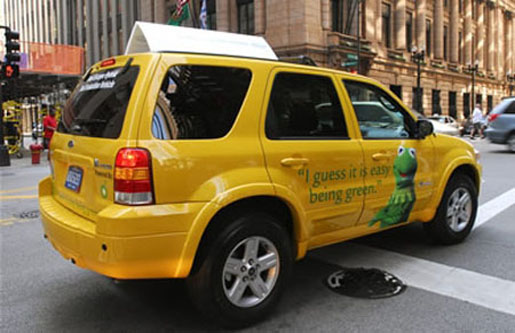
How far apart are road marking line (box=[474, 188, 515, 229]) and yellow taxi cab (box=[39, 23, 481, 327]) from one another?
2.89 meters

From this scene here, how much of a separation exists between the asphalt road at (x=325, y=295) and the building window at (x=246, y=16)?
28.8m

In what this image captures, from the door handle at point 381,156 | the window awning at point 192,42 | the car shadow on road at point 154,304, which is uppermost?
the window awning at point 192,42

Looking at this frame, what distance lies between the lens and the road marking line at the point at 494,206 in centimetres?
645

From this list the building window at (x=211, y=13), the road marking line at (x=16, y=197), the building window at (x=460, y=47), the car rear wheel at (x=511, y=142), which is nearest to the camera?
the road marking line at (x=16, y=197)

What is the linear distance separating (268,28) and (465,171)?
26.7m

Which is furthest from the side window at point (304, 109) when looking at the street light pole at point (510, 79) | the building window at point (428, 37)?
the street light pole at point (510, 79)

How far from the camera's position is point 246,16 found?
3253 cm

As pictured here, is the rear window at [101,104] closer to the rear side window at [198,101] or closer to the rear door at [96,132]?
the rear door at [96,132]

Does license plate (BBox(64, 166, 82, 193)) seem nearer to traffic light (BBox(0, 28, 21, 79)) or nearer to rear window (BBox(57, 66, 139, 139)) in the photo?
rear window (BBox(57, 66, 139, 139))

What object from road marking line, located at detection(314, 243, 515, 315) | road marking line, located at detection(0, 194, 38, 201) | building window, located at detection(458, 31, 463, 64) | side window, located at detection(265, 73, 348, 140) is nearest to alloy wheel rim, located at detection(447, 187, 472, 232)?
road marking line, located at detection(314, 243, 515, 315)

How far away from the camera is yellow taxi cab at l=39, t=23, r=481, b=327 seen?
289 cm

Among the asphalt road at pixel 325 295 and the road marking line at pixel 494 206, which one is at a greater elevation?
the road marking line at pixel 494 206

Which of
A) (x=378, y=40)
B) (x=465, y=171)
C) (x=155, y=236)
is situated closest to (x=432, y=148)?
(x=465, y=171)

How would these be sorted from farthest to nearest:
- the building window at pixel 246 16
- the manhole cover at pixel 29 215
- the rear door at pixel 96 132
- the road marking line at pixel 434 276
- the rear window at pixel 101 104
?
the building window at pixel 246 16, the manhole cover at pixel 29 215, the road marking line at pixel 434 276, the rear window at pixel 101 104, the rear door at pixel 96 132
